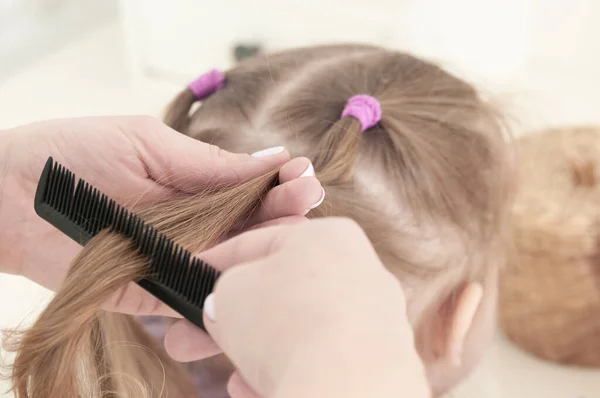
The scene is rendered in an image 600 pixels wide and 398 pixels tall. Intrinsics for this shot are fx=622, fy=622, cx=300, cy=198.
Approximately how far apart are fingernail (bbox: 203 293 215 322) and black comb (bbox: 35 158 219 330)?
0.7 inches

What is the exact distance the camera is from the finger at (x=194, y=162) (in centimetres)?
53

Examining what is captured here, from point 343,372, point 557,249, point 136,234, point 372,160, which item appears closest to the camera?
point 343,372

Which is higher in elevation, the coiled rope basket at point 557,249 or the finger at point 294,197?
the finger at point 294,197

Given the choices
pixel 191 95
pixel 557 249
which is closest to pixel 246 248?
pixel 191 95

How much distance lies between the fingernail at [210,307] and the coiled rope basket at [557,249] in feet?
2.28

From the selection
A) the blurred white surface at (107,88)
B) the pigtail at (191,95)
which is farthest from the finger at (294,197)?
the blurred white surface at (107,88)

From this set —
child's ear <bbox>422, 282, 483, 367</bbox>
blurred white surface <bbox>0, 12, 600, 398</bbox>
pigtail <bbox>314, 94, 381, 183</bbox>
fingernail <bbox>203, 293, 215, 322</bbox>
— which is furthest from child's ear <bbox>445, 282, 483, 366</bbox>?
blurred white surface <bbox>0, 12, 600, 398</bbox>

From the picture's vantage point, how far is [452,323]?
74 cm

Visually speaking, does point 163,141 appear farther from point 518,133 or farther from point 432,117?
point 518,133

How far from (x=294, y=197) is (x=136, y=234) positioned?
0.39 feet

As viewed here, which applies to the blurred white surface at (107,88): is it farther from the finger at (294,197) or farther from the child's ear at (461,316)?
the finger at (294,197)

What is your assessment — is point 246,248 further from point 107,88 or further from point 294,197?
point 107,88

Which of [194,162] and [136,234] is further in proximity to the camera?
[194,162]

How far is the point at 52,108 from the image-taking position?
4.78ft
